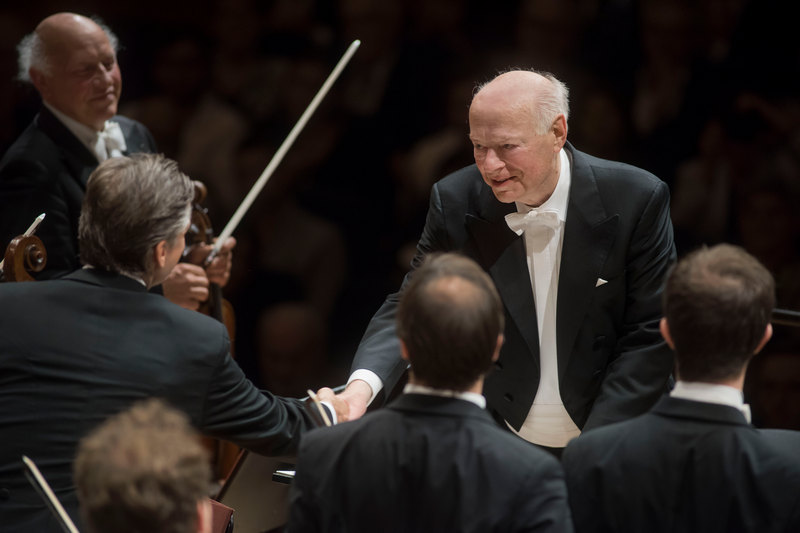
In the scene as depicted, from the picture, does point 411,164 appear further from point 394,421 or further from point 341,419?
point 394,421

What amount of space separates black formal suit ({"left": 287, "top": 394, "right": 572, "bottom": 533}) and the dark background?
2722 millimetres

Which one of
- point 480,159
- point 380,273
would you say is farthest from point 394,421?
point 380,273

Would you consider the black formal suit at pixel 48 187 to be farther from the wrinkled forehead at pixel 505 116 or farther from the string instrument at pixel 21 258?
the wrinkled forehead at pixel 505 116

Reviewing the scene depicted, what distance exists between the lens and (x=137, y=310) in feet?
7.25

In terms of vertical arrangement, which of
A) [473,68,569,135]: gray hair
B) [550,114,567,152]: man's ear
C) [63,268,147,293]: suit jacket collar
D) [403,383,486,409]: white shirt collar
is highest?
[473,68,569,135]: gray hair

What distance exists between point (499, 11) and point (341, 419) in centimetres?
297

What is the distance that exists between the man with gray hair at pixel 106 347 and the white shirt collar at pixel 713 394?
96 cm

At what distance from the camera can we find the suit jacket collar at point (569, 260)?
2688 millimetres

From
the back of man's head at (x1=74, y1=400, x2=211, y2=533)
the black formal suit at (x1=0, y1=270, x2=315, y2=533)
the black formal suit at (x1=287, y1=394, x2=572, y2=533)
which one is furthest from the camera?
the black formal suit at (x1=0, y1=270, x2=315, y2=533)

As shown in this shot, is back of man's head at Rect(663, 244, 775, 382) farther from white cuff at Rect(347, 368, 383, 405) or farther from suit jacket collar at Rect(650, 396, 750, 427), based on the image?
white cuff at Rect(347, 368, 383, 405)

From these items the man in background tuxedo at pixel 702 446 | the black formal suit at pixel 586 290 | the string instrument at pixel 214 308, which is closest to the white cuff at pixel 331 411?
the black formal suit at pixel 586 290

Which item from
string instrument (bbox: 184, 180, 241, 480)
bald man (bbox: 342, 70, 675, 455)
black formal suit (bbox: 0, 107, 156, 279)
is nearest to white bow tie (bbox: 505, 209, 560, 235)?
bald man (bbox: 342, 70, 675, 455)

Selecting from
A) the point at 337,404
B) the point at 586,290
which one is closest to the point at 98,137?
the point at 337,404

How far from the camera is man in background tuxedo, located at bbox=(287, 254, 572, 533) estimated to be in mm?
1724
